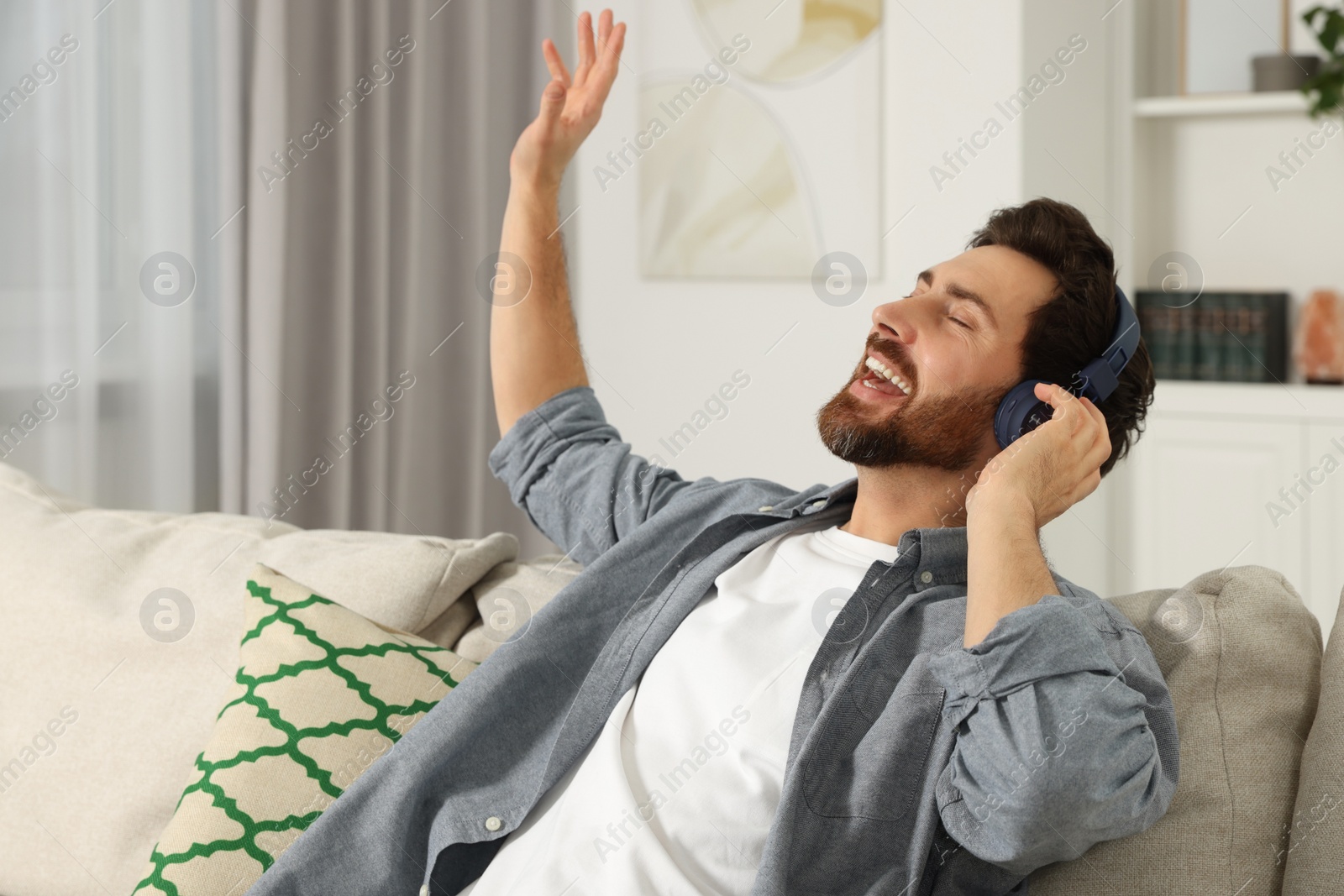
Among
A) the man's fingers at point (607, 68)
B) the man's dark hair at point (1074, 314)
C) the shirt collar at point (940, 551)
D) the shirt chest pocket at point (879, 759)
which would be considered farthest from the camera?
the man's fingers at point (607, 68)

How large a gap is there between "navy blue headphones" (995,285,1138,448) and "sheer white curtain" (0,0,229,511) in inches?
70.4

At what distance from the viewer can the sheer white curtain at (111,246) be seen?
221cm

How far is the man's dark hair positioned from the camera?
135 centimetres

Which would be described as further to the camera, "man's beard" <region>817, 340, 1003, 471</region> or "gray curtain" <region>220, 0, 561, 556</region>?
"gray curtain" <region>220, 0, 561, 556</region>

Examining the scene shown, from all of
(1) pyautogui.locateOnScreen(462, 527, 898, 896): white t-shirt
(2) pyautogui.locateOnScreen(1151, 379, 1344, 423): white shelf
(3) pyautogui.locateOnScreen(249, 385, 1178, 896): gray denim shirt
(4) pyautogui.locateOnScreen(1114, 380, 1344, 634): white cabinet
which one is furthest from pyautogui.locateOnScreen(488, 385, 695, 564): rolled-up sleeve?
(4) pyautogui.locateOnScreen(1114, 380, 1344, 634): white cabinet

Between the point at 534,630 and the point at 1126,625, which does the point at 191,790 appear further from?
the point at 1126,625

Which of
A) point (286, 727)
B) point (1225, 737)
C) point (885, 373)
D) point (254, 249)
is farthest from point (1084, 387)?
point (254, 249)

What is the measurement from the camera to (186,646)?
149 cm

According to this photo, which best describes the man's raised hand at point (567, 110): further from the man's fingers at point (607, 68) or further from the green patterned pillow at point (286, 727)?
the green patterned pillow at point (286, 727)

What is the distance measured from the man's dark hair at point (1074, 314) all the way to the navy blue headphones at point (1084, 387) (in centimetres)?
2

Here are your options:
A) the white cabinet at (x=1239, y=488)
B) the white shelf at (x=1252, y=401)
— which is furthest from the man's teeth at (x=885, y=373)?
the white cabinet at (x=1239, y=488)

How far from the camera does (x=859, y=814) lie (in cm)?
Answer: 106

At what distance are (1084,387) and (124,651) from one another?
121cm

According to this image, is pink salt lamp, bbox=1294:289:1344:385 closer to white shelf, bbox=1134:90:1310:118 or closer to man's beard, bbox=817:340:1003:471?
white shelf, bbox=1134:90:1310:118
